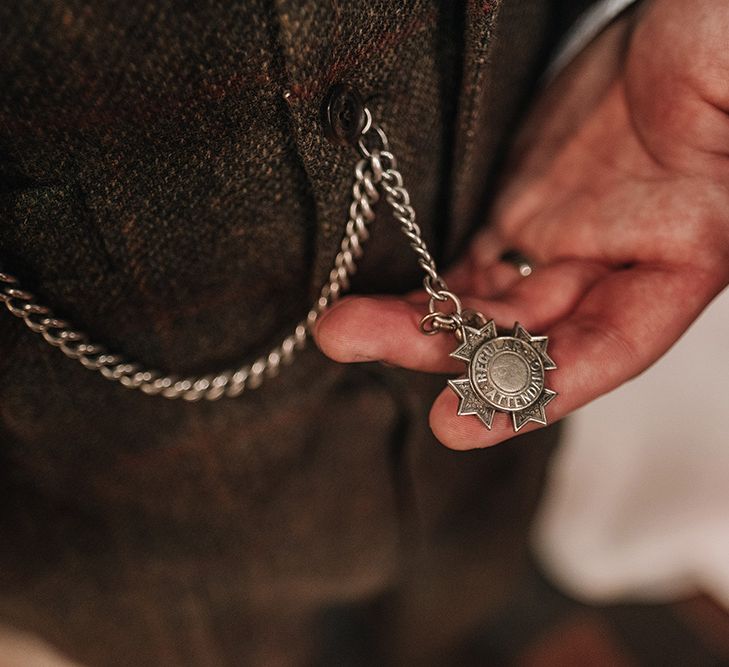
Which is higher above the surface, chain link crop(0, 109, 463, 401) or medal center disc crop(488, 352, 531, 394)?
chain link crop(0, 109, 463, 401)

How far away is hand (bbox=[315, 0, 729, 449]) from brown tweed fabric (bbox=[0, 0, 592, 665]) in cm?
8

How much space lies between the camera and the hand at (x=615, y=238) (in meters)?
0.59

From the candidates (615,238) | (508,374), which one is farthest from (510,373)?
(615,238)

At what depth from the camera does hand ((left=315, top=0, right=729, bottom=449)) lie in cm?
59

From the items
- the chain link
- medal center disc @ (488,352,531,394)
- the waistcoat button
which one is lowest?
medal center disc @ (488,352,531,394)

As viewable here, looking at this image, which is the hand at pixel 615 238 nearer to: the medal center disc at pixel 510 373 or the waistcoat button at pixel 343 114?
the medal center disc at pixel 510 373

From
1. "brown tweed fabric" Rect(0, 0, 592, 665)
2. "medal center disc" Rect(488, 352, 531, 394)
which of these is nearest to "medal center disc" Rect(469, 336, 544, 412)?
"medal center disc" Rect(488, 352, 531, 394)

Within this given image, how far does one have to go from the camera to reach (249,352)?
708 millimetres

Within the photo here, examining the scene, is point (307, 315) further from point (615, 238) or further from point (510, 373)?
point (615, 238)

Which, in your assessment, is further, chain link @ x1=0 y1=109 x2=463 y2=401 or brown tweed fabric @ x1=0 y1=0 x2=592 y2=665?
chain link @ x1=0 y1=109 x2=463 y2=401

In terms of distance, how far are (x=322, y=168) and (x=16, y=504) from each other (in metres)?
0.51

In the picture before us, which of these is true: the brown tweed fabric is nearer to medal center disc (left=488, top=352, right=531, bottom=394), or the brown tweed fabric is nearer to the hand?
the hand

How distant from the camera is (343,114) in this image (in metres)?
0.52

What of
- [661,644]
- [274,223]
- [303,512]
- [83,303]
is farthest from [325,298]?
[661,644]
